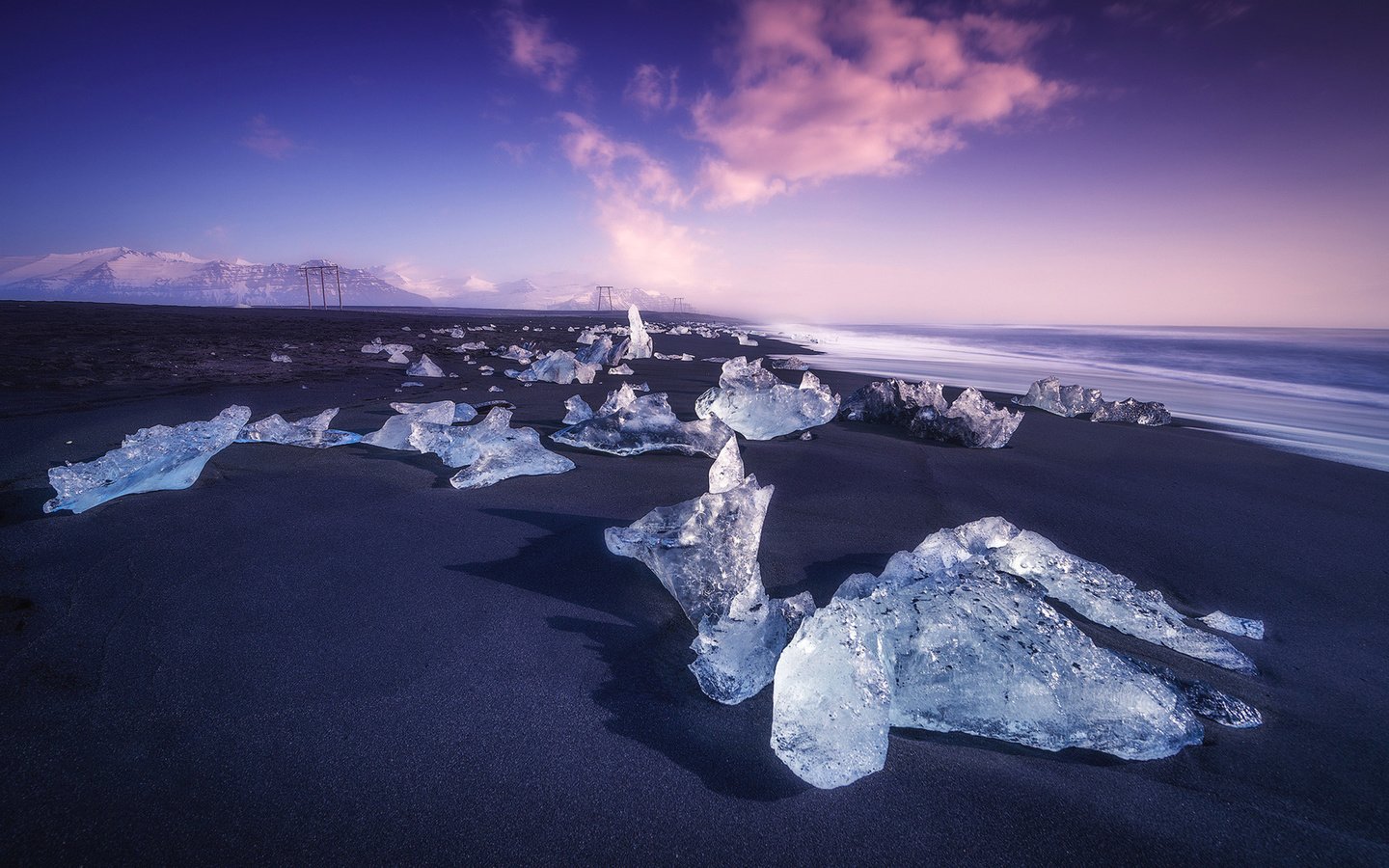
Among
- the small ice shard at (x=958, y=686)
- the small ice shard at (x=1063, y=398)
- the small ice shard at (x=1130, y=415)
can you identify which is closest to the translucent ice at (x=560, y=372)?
the small ice shard at (x=1063, y=398)

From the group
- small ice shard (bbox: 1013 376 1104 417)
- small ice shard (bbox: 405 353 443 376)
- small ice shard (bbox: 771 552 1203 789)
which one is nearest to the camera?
small ice shard (bbox: 771 552 1203 789)

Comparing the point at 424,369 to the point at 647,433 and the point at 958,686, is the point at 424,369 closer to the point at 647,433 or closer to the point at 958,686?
the point at 647,433

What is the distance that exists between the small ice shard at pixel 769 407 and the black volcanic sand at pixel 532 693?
1442 millimetres

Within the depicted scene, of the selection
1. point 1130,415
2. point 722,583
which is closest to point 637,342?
point 1130,415

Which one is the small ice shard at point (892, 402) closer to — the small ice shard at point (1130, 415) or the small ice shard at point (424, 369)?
the small ice shard at point (1130, 415)

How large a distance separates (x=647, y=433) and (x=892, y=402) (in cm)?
255

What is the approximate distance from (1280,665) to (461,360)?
36.4 ft

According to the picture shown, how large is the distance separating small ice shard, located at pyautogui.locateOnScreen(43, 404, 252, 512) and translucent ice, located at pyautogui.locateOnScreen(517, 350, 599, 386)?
14.8ft

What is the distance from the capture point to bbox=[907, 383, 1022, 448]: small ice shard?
4.32 meters

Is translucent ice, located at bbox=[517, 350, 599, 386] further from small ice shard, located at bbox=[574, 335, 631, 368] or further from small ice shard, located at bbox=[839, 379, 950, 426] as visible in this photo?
small ice shard, located at bbox=[839, 379, 950, 426]

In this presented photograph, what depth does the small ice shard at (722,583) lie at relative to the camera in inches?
59.3

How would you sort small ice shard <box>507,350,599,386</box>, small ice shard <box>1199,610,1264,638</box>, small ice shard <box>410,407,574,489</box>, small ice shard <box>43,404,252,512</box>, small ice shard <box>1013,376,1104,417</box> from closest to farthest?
small ice shard <box>1199,610,1264,638</box>, small ice shard <box>43,404,252,512</box>, small ice shard <box>410,407,574,489</box>, small ice shard <box>1013,376,1104,417</box>, small ice shard <box>507,350,599,386</box>

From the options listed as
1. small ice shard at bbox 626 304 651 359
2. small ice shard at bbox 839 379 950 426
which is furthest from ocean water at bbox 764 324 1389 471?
small ice shard at bbox 626 304 651 359

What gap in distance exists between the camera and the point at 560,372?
7.58m
